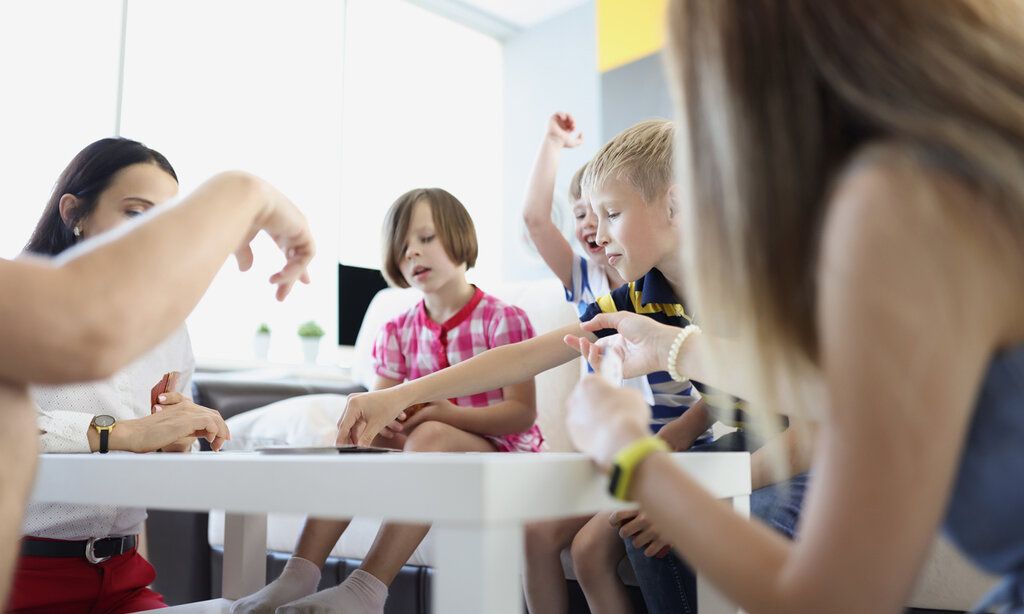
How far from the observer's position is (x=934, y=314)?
20.0 inches

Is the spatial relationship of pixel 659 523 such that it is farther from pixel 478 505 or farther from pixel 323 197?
pixel 323 197

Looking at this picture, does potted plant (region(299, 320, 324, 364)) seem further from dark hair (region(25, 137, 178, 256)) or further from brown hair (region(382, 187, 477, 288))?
dark hair (region(25, 137, 178, 256))

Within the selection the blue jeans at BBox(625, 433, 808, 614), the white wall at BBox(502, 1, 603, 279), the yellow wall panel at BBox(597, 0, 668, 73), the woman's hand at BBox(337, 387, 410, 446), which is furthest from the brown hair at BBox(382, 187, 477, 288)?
the white wall at BBox(502, 1, 603, 279)

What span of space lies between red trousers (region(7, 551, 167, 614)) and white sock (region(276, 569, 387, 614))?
0.89 ft

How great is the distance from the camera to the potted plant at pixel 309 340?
3.84m

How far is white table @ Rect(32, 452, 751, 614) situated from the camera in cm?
56

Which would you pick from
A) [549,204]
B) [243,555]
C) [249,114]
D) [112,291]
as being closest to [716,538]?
[112,291]

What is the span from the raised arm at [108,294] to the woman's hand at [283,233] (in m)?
0.11

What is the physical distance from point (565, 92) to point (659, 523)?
4690 millimetres

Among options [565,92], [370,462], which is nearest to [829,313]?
[370,462]

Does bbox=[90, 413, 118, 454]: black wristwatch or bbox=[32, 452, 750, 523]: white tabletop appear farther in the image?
bbox=[90, 413, 118, 454]: black wristwatch

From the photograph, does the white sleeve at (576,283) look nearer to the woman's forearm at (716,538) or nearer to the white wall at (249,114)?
the woman's forearm at (716,538)

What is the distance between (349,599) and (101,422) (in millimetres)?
429

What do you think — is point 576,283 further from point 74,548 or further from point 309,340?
point 309,340
